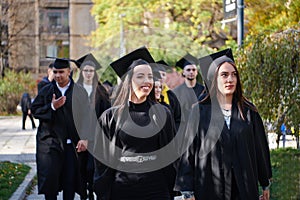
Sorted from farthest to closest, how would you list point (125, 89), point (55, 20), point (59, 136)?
point (55, 20)
point (59, 136)
point (125, 89)

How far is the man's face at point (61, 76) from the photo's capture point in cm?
861

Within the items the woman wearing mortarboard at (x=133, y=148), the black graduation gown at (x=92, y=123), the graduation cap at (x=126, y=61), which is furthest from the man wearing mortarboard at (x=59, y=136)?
the woman wearing mortarboard at (x=133, y=148)

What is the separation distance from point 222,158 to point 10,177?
295 inches

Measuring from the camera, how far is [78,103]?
9.00m

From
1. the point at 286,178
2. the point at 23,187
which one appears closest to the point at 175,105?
the point at 286,178

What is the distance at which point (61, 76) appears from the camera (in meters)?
8.63

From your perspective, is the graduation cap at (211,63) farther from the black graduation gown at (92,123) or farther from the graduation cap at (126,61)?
the black graduation gown at (92,123)

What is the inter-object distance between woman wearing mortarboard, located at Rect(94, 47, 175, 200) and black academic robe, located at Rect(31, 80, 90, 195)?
2767 millimetres

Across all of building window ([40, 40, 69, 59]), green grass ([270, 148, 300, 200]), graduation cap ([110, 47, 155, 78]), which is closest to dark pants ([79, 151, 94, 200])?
green grass ([270, 148, 300, 200])

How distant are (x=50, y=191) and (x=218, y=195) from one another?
3.37m

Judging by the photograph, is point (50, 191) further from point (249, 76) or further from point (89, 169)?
point (249, 76)

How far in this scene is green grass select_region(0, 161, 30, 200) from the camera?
1051 cm

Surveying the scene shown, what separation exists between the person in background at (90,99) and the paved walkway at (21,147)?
3.90 ft

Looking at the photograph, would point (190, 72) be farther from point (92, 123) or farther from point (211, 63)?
point (211, 63)
